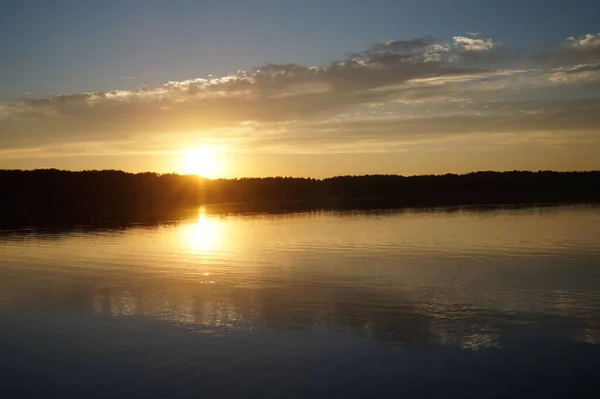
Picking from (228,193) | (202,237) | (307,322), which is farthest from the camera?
(228,193)

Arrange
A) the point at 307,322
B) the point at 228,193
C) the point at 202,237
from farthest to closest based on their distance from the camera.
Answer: the point at 228,193 < the point at 202,237 < the point at 307,322

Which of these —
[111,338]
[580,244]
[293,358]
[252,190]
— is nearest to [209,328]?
[111,338]

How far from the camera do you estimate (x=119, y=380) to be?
36.7ft

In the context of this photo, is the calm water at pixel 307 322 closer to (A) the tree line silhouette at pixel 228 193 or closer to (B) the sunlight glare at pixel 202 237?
(B) the sunlight glare at pixel 202 237

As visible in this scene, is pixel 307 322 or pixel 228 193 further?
pixel 228 193

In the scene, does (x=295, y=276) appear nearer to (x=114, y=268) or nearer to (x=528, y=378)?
(x=114, y=268)

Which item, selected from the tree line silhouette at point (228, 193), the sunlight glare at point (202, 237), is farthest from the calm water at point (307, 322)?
the tree line silhouette at point (228, 193)

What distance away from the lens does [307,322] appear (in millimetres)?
15102

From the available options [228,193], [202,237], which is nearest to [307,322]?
[202,237]

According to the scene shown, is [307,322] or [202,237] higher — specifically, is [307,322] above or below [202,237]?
below

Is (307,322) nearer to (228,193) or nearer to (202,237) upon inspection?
(202,237)

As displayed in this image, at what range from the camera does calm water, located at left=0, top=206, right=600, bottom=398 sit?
1094 cm

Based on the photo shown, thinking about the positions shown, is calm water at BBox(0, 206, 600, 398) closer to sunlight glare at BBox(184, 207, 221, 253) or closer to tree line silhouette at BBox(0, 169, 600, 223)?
sunlight glare at BBox(184, 207, 221, 253)

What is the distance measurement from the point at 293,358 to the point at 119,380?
3.40 m
